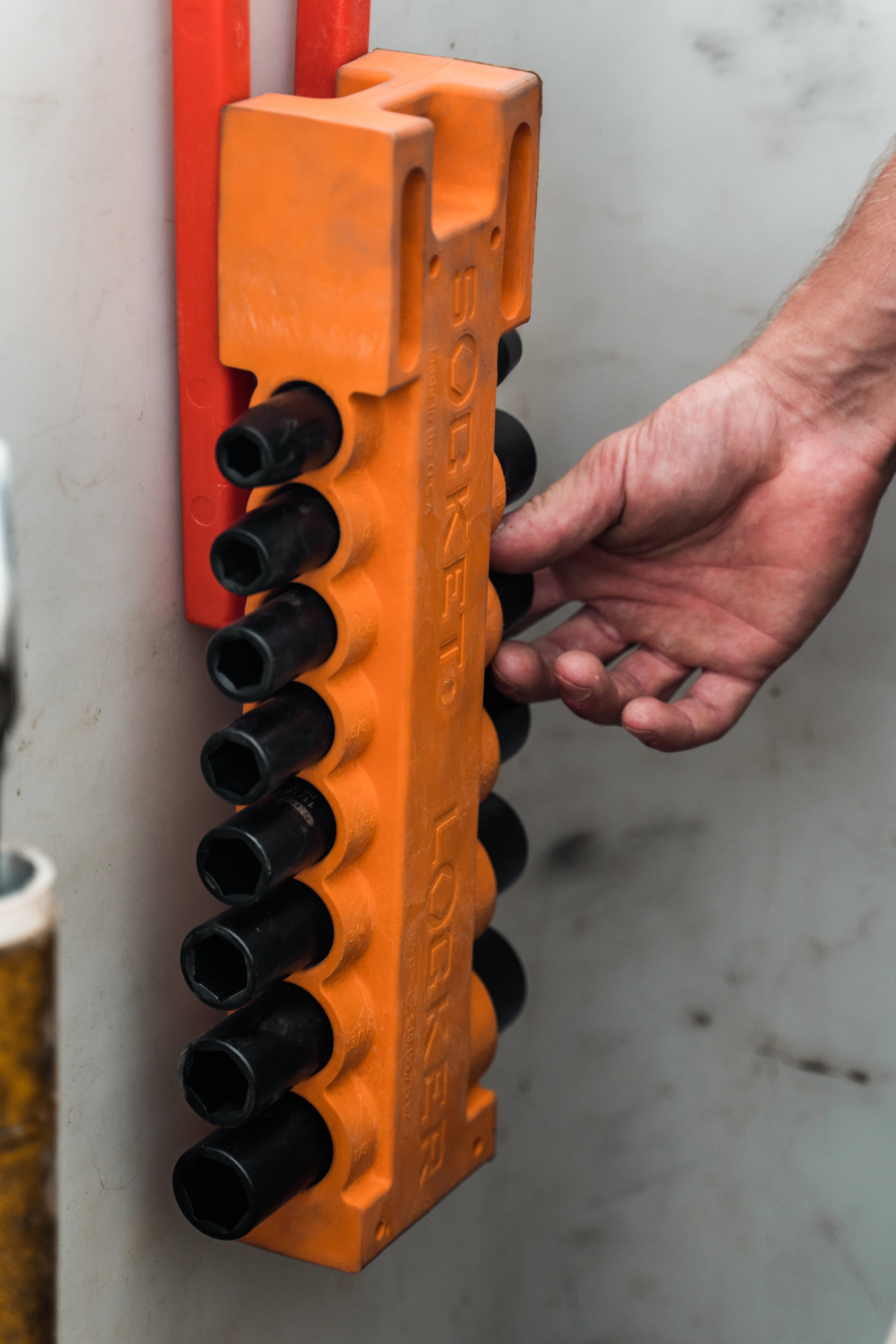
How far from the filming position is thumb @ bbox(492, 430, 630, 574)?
746 mm

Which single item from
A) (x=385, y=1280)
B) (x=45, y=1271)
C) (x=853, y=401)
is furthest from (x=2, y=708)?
(x=385, y=1280)

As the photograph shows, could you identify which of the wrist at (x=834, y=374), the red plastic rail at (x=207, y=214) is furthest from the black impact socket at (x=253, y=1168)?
the wrist at (x=834, y=374)

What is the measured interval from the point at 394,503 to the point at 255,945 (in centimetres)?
19

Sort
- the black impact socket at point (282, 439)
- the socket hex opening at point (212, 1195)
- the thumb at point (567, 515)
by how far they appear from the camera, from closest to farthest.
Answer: the black impact socket at point (282, 439)
the socket hex opening at point (212, 1195)
the thumb at point (567, 515)

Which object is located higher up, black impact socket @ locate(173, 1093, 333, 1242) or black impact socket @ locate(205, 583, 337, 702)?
black impact socket @ locate(205, 583, 337, 702)

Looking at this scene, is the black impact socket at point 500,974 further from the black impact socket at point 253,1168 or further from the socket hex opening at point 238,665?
the socket hex opening at point 238,665

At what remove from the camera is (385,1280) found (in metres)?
0.96

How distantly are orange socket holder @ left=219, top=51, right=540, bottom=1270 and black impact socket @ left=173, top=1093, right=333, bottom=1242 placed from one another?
12mm

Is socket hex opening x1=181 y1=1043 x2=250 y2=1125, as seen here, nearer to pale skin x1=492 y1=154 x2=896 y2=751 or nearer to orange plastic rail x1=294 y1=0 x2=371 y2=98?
pale skin x1=492 y1=154 x2=896 y2=751

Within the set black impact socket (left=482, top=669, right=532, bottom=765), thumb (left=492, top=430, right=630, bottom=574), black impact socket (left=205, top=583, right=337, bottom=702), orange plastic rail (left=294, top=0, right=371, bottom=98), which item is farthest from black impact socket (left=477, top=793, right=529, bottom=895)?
orange plastic rail (left=294, top=0, right=371, bottom=98)

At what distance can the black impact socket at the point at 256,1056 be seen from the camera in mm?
591

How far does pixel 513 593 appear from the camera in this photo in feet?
2.51

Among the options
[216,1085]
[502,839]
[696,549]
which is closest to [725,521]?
[696,549]

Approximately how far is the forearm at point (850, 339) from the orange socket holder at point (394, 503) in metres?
0.24
